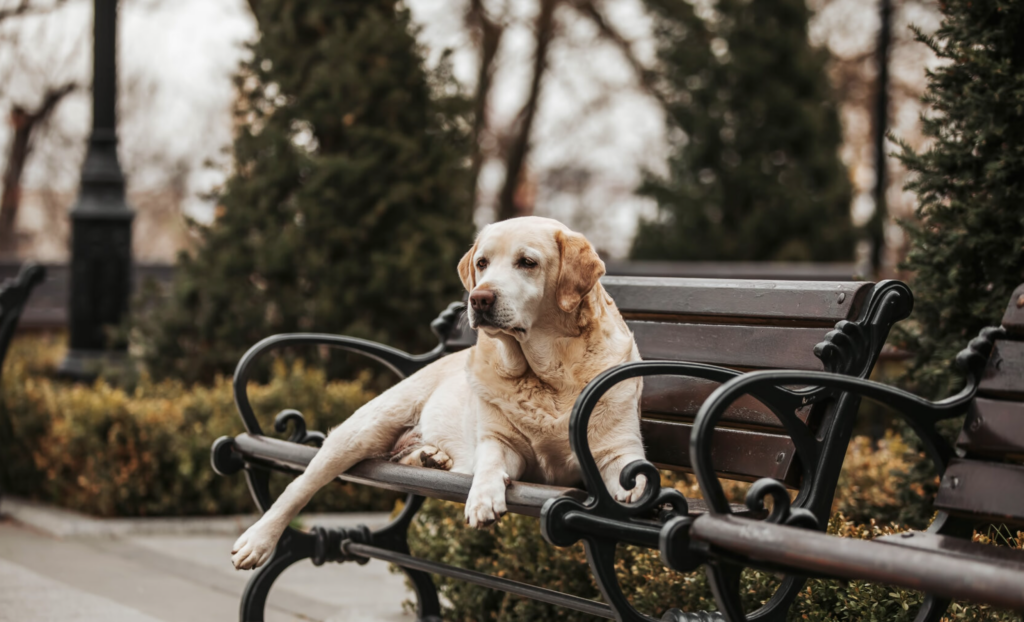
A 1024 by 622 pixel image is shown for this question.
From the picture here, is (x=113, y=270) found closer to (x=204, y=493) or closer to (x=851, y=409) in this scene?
(x=204, y=493)

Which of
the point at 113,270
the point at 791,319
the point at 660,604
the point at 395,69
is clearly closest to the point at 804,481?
the point at 791,319

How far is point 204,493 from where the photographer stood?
21.7 ft

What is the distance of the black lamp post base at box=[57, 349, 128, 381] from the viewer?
788 centimetres

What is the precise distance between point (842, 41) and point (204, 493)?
17.0m

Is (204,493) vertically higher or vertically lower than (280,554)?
lower

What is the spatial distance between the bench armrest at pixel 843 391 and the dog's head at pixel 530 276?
0.61 meters

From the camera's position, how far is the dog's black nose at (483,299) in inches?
121

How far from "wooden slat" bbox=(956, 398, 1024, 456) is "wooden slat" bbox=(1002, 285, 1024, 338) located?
0.20m

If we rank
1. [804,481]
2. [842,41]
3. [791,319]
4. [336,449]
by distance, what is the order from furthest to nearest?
[842,41]
[336,449]
[791,319]
[804,481]

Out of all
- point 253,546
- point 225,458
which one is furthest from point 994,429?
point 225,458

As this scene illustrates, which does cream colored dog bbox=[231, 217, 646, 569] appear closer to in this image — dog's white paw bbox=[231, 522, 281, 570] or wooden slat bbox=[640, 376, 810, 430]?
dog's white paw bbox=[231, 522, 281, 570]

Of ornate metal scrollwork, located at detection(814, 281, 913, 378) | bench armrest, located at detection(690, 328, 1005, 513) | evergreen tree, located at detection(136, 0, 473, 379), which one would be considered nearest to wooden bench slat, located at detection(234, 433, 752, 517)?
bench armrest, located at detection(690, 328, 1005, 513)

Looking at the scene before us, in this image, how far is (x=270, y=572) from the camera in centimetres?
400

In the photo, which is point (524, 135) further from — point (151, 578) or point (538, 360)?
point (538, 360)
